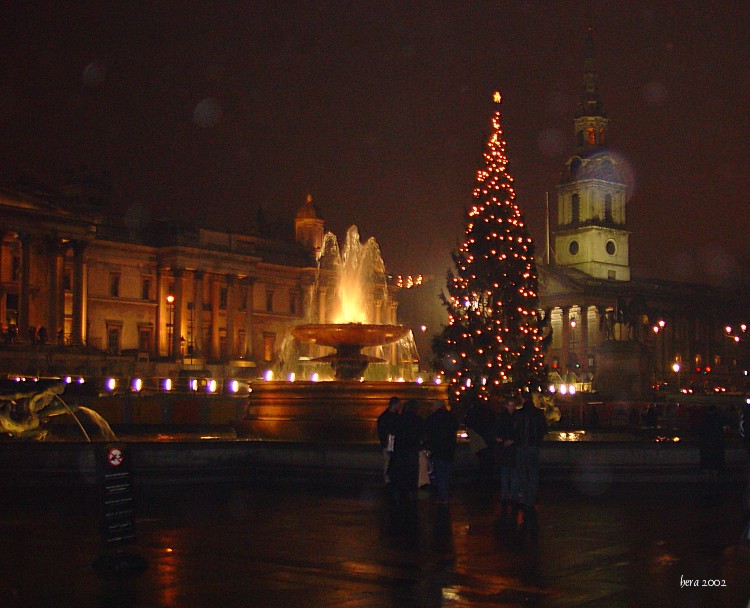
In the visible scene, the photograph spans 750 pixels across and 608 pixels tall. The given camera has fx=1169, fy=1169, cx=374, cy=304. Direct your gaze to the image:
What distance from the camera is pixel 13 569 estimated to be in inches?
424

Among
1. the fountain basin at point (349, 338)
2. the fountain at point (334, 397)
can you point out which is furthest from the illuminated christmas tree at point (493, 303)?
the fountain basin at point (349, 338)

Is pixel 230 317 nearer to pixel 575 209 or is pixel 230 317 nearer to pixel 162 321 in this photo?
pixel 162 321

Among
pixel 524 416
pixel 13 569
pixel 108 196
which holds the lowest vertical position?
pixel 13 569

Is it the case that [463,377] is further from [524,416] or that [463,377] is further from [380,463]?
[524,416]

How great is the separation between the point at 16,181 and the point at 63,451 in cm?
6577

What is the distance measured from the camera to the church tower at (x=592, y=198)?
124 m

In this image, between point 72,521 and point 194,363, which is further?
point 194,363

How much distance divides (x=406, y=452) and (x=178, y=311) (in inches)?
2969

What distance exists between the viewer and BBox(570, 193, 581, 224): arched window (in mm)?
126812

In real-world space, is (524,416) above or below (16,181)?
below

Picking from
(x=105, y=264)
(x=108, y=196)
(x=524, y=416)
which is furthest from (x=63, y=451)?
(x=108, y=196)

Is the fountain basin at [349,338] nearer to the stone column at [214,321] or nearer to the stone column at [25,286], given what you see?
the stone column at [25,286]

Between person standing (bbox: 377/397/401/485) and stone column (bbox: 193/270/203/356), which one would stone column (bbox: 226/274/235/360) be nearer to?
stone column (bbox: 193/270/203/356)

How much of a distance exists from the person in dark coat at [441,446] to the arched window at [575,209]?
4403 inches
